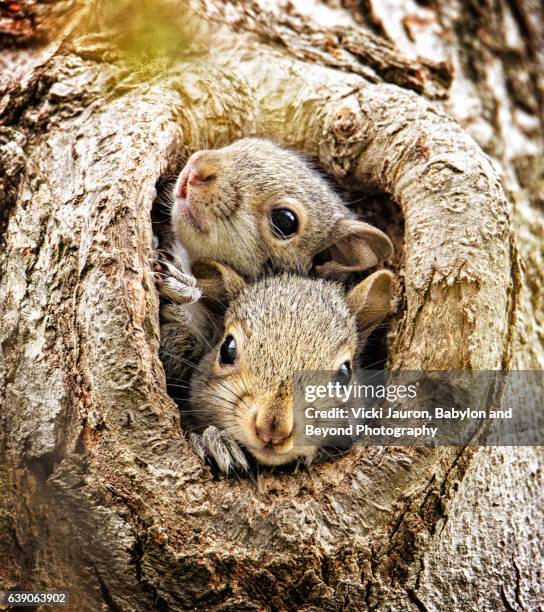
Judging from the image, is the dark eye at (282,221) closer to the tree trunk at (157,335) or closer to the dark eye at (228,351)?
the tree trunk at (157,335)

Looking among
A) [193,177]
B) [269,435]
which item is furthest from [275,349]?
[193,177]

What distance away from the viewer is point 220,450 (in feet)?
7.71

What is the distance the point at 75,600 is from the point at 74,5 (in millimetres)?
2146

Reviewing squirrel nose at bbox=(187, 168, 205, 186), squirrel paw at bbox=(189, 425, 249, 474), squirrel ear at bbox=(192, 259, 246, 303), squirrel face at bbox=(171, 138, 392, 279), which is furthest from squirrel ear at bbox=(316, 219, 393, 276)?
squirrel paw at bbox=(189, 425, 249, 474)

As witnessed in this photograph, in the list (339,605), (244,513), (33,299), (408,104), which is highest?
(408,104)

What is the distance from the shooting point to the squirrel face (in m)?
2.84

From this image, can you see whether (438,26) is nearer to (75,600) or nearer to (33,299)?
(33,299)

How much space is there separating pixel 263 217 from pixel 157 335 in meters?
0.91

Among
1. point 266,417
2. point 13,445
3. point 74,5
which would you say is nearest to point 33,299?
point 13,445

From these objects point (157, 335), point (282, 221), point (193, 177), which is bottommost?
point (282, 221)

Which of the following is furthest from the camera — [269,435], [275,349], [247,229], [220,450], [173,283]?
[247,229]

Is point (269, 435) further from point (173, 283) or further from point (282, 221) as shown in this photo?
point (282, 221)

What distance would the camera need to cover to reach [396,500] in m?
2.09

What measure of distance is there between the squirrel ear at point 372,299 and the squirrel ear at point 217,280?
452mm
